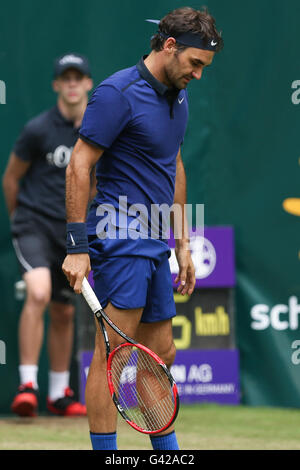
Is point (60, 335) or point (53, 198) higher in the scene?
point (53, 198)

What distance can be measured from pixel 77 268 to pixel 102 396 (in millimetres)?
453

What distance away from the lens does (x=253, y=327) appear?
17.9 ft

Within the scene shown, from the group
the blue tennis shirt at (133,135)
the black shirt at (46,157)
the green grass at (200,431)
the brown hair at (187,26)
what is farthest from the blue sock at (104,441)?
the black shirt at (46,157)

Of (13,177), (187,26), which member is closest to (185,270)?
(187,26)

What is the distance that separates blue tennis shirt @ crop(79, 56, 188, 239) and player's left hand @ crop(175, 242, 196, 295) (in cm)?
28

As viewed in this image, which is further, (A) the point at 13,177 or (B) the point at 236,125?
(B) the point at 236,125

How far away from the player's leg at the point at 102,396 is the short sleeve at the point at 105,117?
589 mm

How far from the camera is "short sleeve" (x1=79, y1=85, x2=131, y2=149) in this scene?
10.5ft

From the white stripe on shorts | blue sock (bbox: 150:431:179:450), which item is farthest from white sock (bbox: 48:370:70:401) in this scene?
blue sock (bbox: 150:431:179:450)

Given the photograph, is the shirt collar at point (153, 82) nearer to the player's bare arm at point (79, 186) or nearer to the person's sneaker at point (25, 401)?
the player's bare arm at point (79, 186)

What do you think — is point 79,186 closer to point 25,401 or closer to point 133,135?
point 133,135

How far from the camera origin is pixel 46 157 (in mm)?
5234

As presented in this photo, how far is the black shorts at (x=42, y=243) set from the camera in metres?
5.14

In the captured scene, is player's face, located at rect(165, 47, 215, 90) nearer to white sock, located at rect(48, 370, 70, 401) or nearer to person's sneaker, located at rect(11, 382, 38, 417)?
person's sneaker, located at rect(11, 382, 38, 417)
